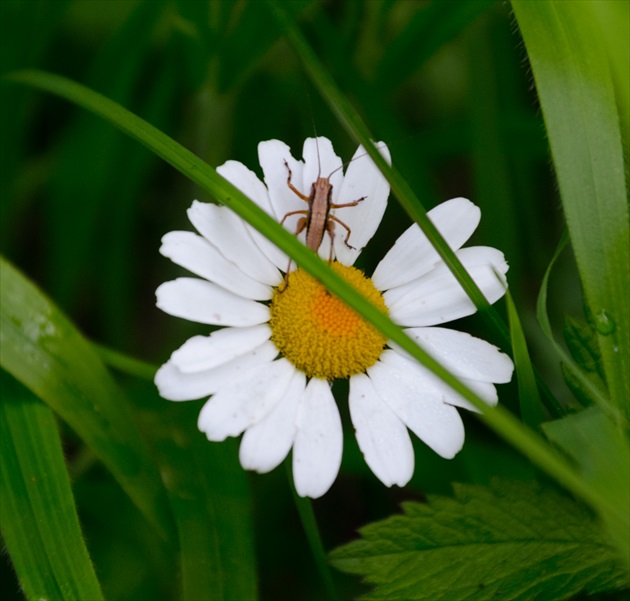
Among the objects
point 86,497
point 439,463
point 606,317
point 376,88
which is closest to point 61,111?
point 376,88

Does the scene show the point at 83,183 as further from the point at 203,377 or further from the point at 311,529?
the point at 311,529

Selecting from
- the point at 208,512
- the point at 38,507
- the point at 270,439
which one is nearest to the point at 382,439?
the point at 270,439

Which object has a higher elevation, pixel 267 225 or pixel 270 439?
pixel 267 225

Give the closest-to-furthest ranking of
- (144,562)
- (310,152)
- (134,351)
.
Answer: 1. (310,152)
2. (144,562)
3. (134,351)

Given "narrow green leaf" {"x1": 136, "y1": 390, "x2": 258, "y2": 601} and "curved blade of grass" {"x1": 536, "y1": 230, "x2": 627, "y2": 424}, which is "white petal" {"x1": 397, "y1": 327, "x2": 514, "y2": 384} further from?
"narrow green leaf" {"x1": 136, "y1": 390, "x2": 258, "y2": 601}

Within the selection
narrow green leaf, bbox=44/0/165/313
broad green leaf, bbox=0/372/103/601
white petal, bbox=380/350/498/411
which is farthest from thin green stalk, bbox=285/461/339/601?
narrow green leaf, bbox=44/0/165/313

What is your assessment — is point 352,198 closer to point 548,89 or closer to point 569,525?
point 548,89
